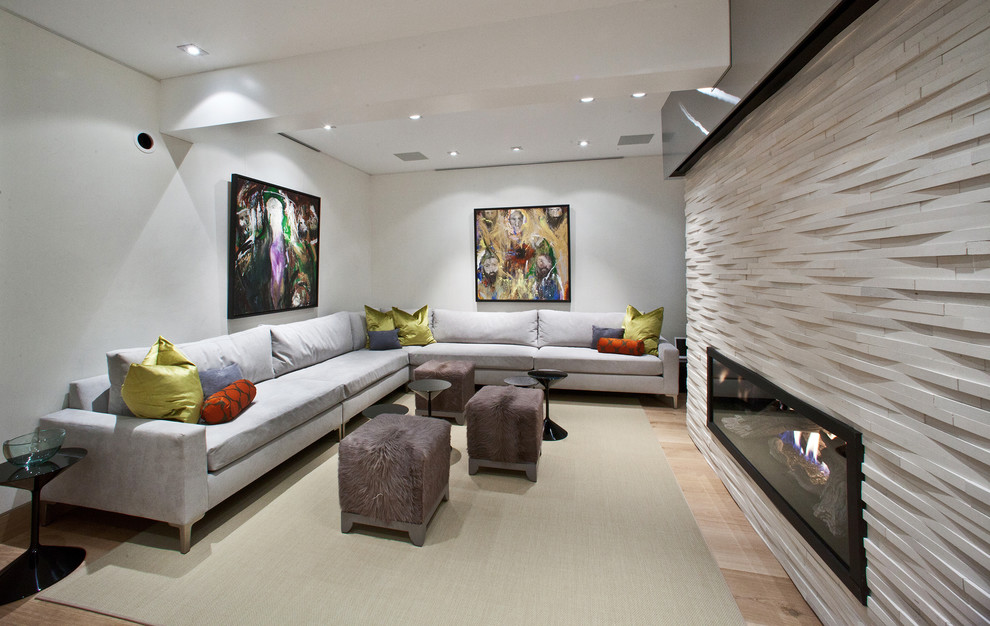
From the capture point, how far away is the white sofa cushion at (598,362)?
14.2 ft

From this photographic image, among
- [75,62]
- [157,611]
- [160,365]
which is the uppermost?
[75,62]

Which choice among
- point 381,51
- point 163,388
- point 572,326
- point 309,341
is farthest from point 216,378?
point 572,326

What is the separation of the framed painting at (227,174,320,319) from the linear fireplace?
3.85m

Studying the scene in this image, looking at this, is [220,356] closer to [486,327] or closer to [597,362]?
[486,327]

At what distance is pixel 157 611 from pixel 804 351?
2.82 meters

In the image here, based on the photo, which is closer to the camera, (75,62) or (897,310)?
(897,310)

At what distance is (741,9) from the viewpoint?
193 centimetres

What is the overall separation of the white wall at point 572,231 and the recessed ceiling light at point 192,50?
3.26 meters

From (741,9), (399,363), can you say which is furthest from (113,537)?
(741,9)

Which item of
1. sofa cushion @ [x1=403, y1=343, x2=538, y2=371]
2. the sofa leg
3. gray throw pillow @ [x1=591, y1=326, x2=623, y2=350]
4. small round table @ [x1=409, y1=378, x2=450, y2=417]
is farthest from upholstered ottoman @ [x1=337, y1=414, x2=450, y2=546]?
gray throw pillow @ [x1=591, y1=326, x2=623, y2=350]

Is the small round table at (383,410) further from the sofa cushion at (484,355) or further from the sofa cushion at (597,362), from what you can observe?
the sofa cushion at (597,362)

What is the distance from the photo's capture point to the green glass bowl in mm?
1859

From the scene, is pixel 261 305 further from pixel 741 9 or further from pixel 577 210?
pixel 741 9

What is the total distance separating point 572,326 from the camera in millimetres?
5105
